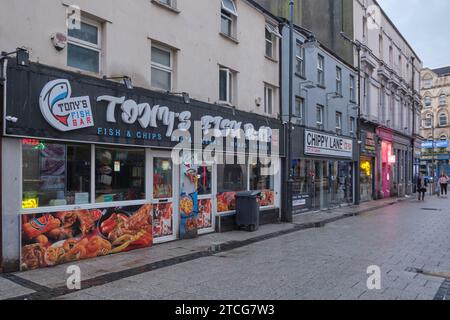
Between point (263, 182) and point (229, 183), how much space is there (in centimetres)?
228

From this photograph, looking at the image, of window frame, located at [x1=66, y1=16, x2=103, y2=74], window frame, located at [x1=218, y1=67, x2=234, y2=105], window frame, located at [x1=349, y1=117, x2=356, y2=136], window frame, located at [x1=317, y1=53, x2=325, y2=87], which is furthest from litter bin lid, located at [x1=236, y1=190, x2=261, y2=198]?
window frame, located at [x1=349, y1=117, x2=356, y2=136]

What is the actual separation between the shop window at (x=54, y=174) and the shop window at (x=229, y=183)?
4.87m

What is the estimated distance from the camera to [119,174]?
8.97 meters

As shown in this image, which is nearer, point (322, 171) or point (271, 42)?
point (271, 42)

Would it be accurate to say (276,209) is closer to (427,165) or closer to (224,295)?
(224,295)

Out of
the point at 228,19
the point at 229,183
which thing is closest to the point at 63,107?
the point at 229,183

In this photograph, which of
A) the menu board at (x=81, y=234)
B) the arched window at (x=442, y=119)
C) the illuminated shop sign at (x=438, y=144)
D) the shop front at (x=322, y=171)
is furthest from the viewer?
the arched window at (x=442, y=119)

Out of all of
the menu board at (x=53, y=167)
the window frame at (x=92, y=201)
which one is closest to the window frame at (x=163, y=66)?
the window frame at (x=92, y=201)

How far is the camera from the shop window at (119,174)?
28.0 ft

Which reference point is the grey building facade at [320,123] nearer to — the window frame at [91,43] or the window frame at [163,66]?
the window frame at [163,66]

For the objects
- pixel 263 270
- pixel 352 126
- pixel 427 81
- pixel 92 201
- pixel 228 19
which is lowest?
pixel 263 270

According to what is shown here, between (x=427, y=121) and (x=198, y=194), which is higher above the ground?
(x=427, y=121)

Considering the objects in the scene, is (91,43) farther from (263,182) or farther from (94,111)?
(263,182)
